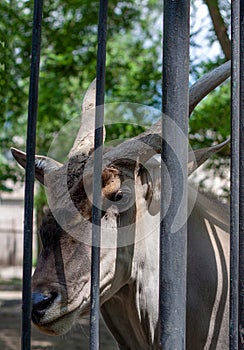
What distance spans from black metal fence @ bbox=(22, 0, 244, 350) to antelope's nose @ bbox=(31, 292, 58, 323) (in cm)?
92

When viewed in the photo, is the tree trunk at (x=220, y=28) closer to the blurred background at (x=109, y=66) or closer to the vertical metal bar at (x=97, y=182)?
the blurred background at (x=109, y=66)

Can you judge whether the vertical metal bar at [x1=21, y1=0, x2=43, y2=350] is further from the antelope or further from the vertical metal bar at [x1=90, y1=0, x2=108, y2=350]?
the antelope

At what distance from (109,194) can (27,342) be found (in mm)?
1511

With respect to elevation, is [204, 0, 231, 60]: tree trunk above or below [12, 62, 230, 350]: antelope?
above

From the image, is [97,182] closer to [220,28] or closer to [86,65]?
[220,28]

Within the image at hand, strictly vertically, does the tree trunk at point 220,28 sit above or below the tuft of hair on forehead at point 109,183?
above

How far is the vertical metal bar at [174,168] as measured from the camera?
2.14m

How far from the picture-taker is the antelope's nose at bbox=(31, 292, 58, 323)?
10.4 ft

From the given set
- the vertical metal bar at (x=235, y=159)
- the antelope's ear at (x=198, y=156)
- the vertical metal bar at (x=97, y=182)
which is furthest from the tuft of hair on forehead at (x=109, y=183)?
the vertical metal bar at (x=235, y=159)

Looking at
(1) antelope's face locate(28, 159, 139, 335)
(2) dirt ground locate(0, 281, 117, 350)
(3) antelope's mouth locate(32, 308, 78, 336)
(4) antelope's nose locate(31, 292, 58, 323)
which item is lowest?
(3) antelope's mouth locate(32, 308, 78, 336)

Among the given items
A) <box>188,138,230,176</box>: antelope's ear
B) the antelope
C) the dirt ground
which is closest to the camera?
the antelope

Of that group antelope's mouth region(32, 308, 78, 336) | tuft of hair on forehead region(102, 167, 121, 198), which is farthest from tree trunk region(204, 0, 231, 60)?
antelope's mouth region(32, 308, 78, 336)

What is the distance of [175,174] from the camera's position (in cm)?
219

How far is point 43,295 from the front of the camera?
10.5ft
